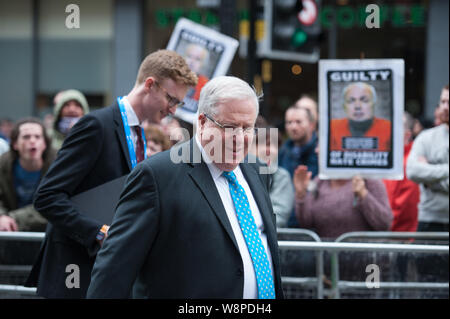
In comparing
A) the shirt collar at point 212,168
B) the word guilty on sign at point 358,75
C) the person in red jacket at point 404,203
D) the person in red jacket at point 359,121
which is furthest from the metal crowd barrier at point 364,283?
the shirt collar at point 212,168

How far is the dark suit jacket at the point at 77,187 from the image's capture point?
344cm

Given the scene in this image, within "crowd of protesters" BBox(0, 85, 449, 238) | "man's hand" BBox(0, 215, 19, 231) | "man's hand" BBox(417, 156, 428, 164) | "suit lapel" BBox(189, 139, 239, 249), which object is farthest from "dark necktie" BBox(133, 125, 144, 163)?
"man's hand" BBox(417, 156, 428, 164)

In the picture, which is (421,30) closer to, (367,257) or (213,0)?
(213,0)

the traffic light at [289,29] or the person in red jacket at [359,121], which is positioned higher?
the traffic light at [289,29]

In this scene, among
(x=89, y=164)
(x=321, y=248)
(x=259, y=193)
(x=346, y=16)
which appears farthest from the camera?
(x=346, y=16)

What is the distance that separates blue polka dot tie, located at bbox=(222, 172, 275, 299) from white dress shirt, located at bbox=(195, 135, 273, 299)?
1cm

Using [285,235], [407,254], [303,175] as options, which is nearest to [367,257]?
[407,254]

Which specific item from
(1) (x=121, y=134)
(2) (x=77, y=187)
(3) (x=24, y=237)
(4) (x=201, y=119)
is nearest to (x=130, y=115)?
(1) (x=121, y=134)

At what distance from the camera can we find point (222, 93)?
256 cm

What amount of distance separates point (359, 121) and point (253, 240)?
2.94 metres

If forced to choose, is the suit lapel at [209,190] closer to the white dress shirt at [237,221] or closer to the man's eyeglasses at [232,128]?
the white dress shirt at [237,221]

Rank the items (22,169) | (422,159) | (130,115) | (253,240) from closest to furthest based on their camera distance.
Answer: (253,240) → (130,115) → (22,169) → (422,159)

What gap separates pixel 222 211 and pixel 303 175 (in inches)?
128

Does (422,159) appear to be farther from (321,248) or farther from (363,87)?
(321,248)
